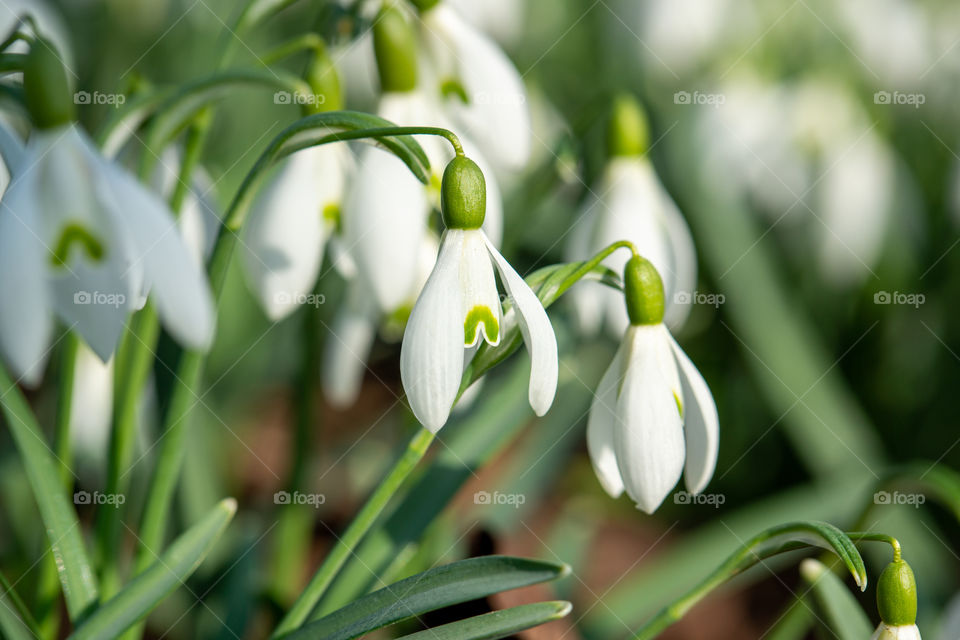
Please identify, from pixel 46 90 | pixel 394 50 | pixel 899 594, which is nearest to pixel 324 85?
pixel 394 50

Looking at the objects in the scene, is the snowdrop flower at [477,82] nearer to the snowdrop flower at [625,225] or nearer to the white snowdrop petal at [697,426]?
the snowdrop flower at [625,225]

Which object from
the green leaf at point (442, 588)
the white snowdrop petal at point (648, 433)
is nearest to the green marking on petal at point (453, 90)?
the white snowdrop petal at point (648, 433)

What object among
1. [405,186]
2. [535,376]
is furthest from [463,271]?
[405,186]

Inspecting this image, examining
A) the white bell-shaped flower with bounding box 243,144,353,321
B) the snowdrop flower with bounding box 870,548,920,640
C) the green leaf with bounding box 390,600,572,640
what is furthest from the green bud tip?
the white bell-shaped flower with bounding box 243,144,353,321

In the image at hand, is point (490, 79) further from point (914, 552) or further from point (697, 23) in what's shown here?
point (697, 23)

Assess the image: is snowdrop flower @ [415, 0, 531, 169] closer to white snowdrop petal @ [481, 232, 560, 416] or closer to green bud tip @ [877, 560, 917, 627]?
white snowdrop petal @ [481, 232, 560, 416]
